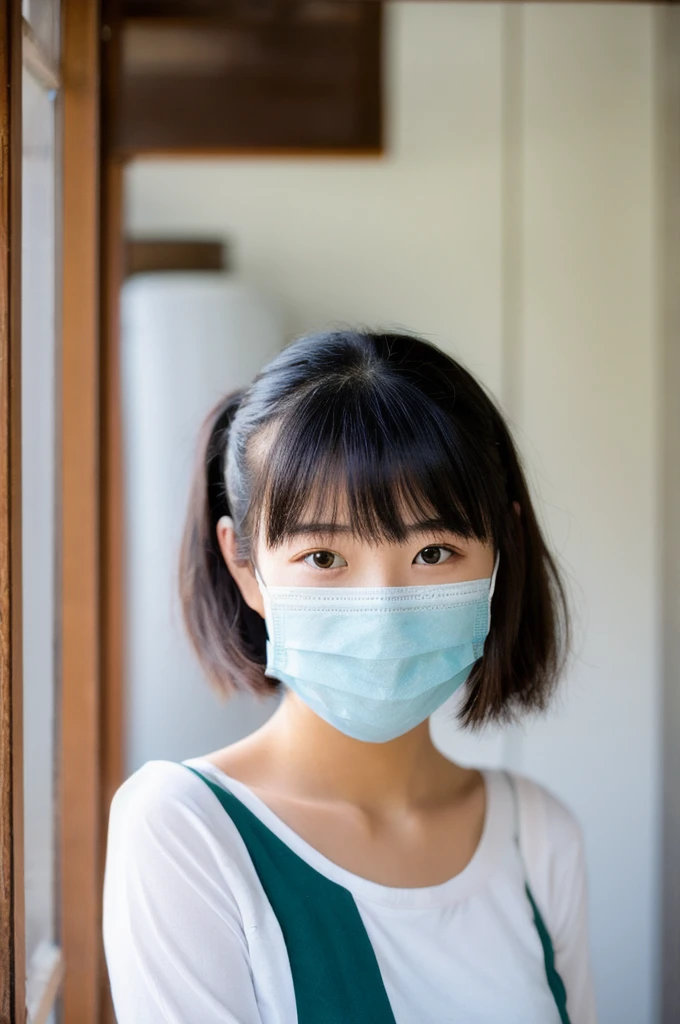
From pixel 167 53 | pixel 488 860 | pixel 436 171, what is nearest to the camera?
pixel 488 860

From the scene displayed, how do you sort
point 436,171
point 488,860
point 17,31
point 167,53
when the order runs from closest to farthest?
point 17,31 → point 488,860 → point 167,53 → point 436,171

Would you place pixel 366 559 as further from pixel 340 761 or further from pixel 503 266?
pixel 503 266

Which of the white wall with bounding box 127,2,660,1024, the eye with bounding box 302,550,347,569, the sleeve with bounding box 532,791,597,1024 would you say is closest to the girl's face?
the eye with bounding box 302,550,347,569

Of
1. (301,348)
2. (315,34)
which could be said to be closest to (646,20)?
(315,34)

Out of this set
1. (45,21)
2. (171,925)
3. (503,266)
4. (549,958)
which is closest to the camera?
(171,925)

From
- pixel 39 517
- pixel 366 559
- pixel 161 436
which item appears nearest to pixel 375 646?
pixel 366 559

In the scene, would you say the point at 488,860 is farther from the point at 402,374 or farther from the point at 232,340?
the point at 232,340

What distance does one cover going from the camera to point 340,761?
1.11m

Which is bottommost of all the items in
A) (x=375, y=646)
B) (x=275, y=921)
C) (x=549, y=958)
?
(x=549, y=958)

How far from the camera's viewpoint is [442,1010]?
3.29 feet

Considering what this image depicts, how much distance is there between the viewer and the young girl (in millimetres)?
935

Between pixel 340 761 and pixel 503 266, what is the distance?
5.38 feet

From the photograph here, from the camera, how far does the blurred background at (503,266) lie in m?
2.25

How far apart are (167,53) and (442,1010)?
2.11m
